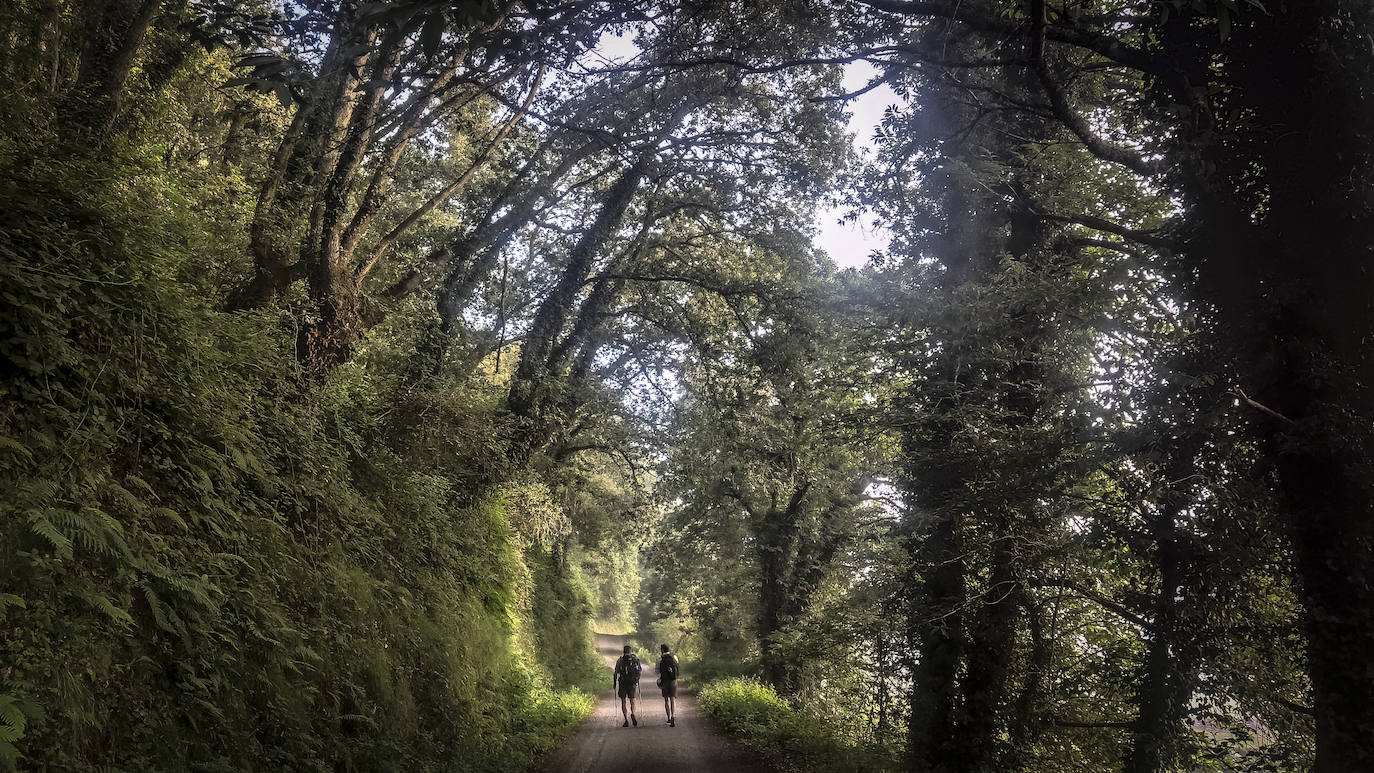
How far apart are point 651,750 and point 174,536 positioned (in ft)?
27.0

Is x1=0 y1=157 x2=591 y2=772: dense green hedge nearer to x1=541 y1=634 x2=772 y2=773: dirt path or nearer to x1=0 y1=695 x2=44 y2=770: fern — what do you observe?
x1=0 y1=695 x2=44 y2=770: fern

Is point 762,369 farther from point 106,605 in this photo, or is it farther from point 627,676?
point 106,605

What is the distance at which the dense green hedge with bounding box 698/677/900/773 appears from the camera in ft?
29.5

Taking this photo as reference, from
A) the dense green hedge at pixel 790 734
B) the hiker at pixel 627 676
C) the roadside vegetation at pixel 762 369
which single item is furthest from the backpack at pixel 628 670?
the dense green hedge at pixel 790 734

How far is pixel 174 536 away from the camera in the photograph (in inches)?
176

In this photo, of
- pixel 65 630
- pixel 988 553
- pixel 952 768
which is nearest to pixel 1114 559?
pixel 988 553

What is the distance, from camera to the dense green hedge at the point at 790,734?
29.5 ft

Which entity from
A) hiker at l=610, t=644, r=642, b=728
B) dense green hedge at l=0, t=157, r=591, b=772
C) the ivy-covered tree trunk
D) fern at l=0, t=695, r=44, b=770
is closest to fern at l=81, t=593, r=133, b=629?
dense green hedge at l=0, t=157, r=591, b=772

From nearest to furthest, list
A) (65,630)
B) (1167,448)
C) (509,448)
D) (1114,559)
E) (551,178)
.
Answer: (65,630) < (1167,448) < (1114,559) < (551,178) < (509,448)

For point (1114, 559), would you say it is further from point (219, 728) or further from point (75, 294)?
point (75, 294)

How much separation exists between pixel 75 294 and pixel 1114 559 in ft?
29.1

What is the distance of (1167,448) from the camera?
17.9ft

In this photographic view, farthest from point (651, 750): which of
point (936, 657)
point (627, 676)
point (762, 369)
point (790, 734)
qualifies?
point (762, 369)

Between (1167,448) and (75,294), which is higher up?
(1167,448)
